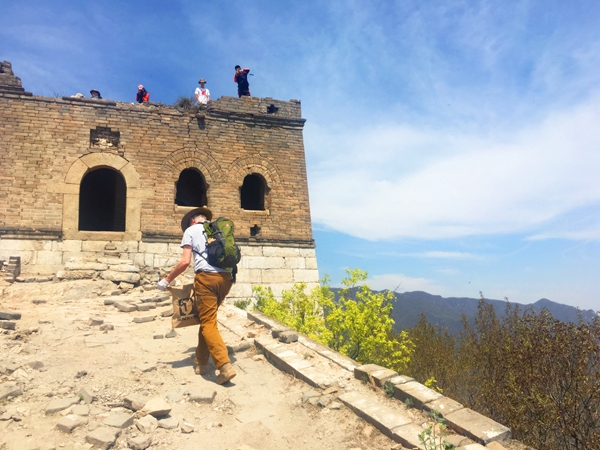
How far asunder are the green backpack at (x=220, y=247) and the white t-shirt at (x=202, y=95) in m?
7.88

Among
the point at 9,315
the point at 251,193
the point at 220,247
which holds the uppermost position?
the point at 251,193

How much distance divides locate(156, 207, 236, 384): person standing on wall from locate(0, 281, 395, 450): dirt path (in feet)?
0.80

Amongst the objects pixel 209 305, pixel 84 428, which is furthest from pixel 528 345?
pixel 84 428

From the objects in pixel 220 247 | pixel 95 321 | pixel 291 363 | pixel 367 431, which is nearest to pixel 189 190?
pixel 95 321

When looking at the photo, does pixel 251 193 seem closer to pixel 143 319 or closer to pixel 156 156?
pixel 156 156

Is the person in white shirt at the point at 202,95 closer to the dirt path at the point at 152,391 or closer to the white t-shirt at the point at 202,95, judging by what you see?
the white t-shirt at the point at 202,95

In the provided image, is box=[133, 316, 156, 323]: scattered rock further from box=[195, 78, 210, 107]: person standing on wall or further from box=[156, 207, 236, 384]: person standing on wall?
box=[195, 78, 210, 107]: person standing on wall

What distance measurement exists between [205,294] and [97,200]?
32.4 feet

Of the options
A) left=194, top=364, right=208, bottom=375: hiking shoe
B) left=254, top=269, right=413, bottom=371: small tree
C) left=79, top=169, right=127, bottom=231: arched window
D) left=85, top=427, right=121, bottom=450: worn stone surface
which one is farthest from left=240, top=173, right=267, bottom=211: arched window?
left=85, top=427, right=121, bottom=450: worn stone surface

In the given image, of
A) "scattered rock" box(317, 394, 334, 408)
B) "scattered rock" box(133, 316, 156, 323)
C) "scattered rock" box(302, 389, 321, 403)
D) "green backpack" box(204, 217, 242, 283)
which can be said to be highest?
"green backpack" box(204, 217, 242, 283)

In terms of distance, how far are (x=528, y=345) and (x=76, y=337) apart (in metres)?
7.06

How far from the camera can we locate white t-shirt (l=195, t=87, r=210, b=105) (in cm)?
1190

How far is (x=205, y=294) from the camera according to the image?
15.7 feet

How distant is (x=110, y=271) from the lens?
32.1ft
